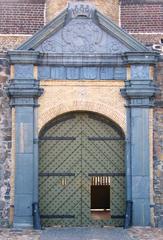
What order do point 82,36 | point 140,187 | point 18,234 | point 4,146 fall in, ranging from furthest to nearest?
point 82,36 → point 4,146 → point 140,187 → point 18,234

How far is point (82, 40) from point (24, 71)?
1.44 metres

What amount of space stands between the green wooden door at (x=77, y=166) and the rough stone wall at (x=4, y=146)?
2.33ft

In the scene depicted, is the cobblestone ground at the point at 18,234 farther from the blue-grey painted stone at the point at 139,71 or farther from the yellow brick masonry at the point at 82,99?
the blue-grey painted stone at the point at 139,71

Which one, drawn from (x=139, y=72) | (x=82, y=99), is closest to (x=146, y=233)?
(x=82, y=99)

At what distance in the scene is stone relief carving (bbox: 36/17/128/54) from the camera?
10.3 m

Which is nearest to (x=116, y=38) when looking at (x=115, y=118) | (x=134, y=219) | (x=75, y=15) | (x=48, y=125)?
(x=75, y=15)

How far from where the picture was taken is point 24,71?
10.1m

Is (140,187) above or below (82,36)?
below

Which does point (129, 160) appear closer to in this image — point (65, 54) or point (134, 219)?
point (134, 219)

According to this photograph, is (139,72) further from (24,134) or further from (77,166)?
(24,134)

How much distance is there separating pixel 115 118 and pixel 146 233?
2474 millimetres

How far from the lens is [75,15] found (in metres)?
10.4

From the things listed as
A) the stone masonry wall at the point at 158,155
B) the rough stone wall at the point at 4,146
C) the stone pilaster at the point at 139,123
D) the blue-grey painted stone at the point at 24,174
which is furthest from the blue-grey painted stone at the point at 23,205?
the stone masonry wall at the point at 158,155

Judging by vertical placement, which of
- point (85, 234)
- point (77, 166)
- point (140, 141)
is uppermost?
point (140, 141)
